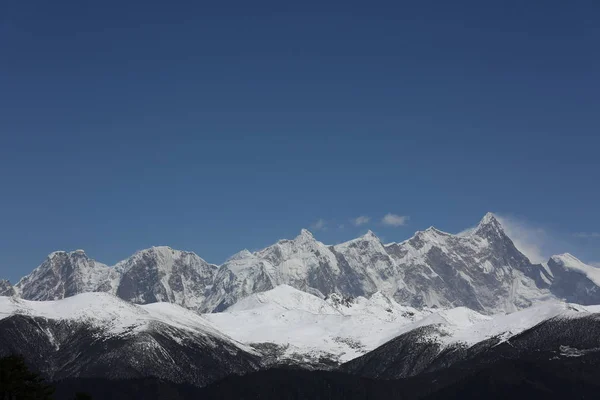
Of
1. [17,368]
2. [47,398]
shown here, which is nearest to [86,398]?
[47,398]

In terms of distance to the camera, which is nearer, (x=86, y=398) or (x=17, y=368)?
(x=17, y=368)

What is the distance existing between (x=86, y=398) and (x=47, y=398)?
931 centimetres

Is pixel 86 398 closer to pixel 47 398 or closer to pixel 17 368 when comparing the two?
pixel 47 398

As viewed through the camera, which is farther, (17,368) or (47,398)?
(47,398)

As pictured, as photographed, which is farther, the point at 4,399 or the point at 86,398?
the point at 86,398

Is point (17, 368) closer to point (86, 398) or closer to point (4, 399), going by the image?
point (4, 399)

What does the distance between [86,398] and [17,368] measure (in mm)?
19173

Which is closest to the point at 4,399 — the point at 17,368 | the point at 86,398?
the point at 17,368

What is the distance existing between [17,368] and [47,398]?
10.4 meters

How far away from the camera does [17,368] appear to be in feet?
421

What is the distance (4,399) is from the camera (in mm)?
130000

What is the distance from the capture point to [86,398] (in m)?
145
